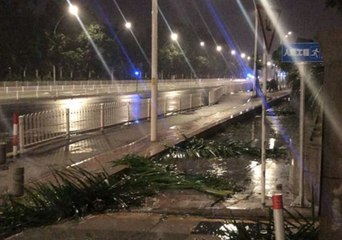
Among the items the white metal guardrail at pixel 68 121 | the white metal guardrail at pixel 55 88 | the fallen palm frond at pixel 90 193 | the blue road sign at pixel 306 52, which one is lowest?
the fallen palm frond at pixel 90 193

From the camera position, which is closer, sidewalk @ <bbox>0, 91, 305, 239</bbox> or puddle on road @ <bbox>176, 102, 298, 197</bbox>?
sidewalk @ <bbox>0, 91, 305, 239</bbox>

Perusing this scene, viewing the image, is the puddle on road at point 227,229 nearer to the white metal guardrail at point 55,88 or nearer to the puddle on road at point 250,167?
the puddle on road at point 250,167

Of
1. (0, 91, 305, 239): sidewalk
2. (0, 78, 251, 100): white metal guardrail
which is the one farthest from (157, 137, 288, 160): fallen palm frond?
(0, 78, 251, 100): white metal guardrail

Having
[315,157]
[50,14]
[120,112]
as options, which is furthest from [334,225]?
[50,14]

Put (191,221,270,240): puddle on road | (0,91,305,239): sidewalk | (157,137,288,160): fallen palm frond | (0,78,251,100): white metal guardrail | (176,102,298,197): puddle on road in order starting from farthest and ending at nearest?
1. (0,78,251,100): white metal guardrail
2. (157,137,288,160): fallen palm frond
3. (176,102,298,197): puddle on road
4. (0,91,305,239): sidewalk
5. (191,221,270,240): puddle on road

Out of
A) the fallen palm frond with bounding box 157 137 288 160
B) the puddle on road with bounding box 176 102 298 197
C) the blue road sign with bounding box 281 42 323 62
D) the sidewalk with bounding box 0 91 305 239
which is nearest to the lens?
the sidewalk with bounding box 0 91 305 239

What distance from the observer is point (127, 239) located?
22.0ft

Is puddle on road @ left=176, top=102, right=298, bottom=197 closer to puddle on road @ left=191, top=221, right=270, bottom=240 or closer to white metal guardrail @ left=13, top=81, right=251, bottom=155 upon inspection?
puddle on road @ left=191, top=221, right=270, bottom=240

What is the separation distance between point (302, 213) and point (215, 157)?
6.22m

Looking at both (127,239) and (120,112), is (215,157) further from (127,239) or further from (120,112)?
(120,112)

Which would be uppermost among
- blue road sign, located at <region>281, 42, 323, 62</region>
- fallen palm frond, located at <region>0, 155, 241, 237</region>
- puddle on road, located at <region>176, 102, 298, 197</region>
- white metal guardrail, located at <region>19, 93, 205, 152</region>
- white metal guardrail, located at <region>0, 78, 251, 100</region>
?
blue road sign, located at <region>281, 42, 323, 62</region>

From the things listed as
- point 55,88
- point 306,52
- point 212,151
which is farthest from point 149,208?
point 55,88

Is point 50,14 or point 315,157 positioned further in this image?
point 50,14

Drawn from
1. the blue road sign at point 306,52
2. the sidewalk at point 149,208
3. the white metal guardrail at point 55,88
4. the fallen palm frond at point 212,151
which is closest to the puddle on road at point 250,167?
the sidewalk at point 149,208
